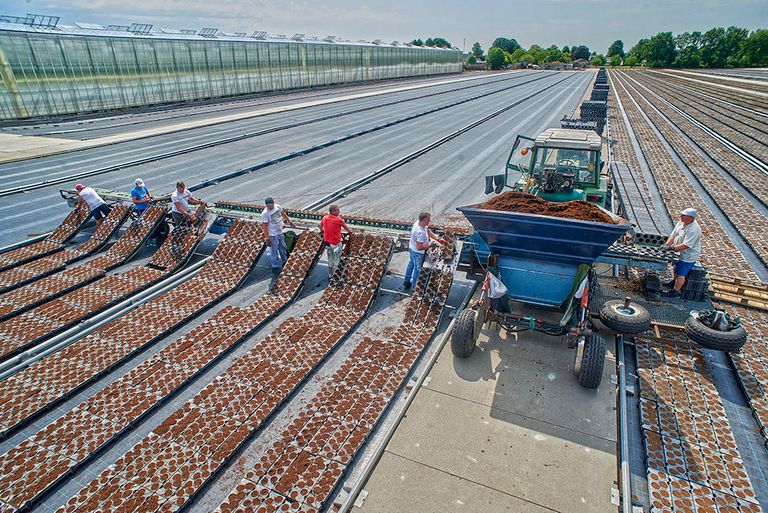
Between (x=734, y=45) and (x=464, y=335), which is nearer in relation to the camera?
(x=464, y=335)

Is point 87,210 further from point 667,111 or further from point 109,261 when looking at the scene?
point 667,111

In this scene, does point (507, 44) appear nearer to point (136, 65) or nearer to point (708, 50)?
point (708, 50)

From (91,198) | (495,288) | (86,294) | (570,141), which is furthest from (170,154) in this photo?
(495,288)

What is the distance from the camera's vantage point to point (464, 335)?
20.2 ft

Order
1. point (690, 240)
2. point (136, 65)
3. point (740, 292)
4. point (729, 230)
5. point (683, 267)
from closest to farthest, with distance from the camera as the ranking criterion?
1. point (690, 240)
2. point (683, 267)
3. point (740, 292)
4. point (729, 230)
5. point (136, 65)

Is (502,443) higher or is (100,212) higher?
(100,212)

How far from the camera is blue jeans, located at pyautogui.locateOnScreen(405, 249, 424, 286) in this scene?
8.16m

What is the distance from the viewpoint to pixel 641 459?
4883 mm

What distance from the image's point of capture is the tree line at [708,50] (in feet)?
305

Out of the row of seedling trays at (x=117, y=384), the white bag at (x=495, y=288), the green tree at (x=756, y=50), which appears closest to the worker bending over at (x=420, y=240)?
the white bag at (x=495, y=288)

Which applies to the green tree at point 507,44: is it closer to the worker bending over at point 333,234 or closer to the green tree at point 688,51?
the green tree at point 688,51

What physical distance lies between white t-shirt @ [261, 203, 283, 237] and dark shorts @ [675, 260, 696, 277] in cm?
763

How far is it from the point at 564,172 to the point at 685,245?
2.96m

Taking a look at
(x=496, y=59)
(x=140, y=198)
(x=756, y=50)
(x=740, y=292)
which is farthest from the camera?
(x=496, y=59)
